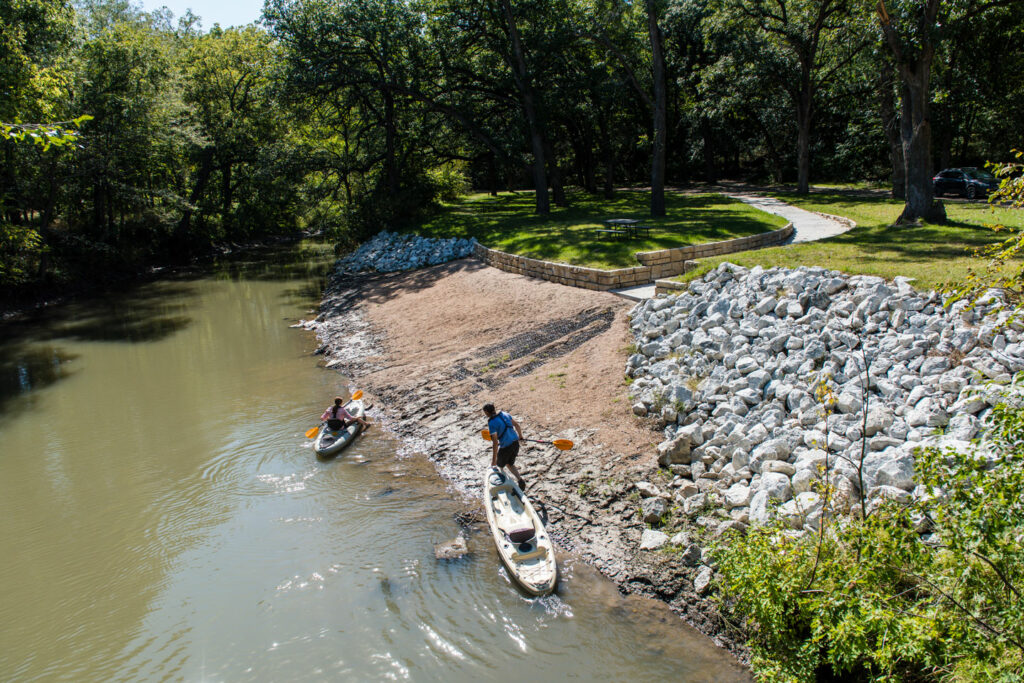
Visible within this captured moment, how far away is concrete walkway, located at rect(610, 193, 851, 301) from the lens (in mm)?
15789

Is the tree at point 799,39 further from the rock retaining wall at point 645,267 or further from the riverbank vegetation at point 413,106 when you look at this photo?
the rock retaining wall at point 645,267

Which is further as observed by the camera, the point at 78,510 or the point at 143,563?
the point at 78,510

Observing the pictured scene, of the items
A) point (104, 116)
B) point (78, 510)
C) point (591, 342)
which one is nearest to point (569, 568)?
point (591, 342)

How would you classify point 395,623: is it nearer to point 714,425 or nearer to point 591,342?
point 714,425

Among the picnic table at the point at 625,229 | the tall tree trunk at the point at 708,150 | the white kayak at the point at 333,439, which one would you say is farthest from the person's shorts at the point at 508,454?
the tall tree trunk at the point at 708,150

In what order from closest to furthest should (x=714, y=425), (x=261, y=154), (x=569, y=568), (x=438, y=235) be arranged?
Result: (x=569, y=568), (x=714, y=425), (x=438, y=235), (x=261, y=154)

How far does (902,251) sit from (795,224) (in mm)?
9180

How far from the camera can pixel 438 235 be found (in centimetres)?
2850

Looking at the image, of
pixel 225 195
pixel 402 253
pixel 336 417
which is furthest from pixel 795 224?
pixel 225 195

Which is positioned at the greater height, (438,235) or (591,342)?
(438,235)

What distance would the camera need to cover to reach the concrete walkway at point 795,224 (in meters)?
15.8

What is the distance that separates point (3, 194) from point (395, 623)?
22174 mm

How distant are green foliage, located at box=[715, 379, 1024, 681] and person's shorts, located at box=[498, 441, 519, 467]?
3.73 meters

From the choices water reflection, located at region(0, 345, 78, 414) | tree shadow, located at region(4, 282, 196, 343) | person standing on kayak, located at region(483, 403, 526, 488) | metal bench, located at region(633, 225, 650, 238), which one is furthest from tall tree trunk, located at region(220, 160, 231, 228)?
person standing on kayak, located at region(483, 403, 526, 488)
